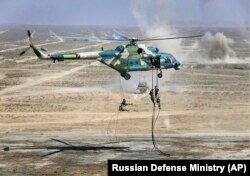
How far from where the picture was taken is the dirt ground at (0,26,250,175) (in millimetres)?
46938

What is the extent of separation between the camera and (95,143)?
52.1 m

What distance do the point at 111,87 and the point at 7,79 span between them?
1975cm

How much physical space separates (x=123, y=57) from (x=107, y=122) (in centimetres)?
2296

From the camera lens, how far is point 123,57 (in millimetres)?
38000

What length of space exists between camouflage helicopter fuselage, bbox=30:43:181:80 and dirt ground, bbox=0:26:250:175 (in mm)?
8643

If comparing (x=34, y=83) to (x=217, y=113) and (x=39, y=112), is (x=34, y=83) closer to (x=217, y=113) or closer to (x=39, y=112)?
(x=39, y=112)

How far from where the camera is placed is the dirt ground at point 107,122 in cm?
4694
